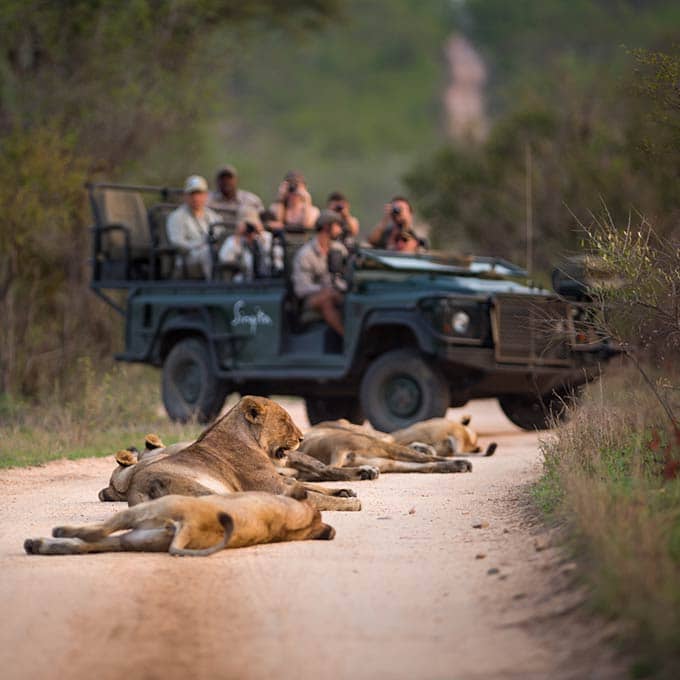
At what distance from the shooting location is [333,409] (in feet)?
46.8

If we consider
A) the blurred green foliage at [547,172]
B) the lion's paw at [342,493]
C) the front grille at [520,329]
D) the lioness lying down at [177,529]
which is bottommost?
the lion's paw at [342,493]

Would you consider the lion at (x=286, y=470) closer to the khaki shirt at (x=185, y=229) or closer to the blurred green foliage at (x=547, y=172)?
the khaki shirt at (x=185, y=229)

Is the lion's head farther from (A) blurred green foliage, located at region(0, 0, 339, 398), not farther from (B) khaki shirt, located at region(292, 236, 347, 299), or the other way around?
(A) blurred green foliage, located at region(0, 0, 339, 398)

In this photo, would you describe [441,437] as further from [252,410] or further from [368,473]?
[252,410]

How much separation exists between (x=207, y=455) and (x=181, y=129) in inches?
539

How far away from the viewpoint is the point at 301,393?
45.3ft

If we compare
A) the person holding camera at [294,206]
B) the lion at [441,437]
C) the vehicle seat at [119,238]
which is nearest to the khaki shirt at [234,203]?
the person holding camera at [294,206]

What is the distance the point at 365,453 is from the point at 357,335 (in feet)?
9.97

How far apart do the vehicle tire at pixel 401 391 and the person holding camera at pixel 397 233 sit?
68.3 inches

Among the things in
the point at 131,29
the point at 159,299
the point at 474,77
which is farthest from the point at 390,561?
the point at 474,77

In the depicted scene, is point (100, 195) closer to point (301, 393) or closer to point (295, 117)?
point (301, 393)

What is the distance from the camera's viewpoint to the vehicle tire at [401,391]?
482 inches

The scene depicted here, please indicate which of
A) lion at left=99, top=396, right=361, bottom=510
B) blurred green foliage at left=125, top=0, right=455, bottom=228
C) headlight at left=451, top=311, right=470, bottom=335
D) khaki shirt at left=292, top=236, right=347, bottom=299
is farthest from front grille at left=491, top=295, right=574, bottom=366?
blurred green foliage at left=125, top=0, right=455, bottom=228

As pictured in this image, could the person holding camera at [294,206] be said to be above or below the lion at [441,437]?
above
